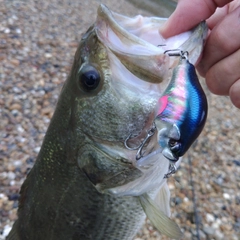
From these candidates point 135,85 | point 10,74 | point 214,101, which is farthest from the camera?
point 214,101

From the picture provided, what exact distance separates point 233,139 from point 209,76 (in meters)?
2.30

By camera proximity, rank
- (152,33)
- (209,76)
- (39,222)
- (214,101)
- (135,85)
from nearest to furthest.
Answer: (135,85)
(152,33)
(39,222)
(209,76)
(214,101)

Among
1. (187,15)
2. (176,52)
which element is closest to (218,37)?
(187,15)

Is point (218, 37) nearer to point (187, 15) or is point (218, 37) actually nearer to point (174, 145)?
point (187, 15)

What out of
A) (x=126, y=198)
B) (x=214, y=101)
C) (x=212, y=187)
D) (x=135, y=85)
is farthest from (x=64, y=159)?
(x=214, y=101)

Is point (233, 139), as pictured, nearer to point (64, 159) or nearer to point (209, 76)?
point (209, 76)

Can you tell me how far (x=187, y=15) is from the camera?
4.83ft

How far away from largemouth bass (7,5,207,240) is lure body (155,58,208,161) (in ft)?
0.44

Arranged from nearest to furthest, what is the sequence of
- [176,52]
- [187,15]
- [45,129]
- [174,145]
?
[174,145] < [176,52] < [187,15] < [45,129]

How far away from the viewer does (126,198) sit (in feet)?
4.82

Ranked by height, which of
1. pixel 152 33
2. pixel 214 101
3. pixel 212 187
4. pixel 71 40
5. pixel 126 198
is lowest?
pixel 71 40

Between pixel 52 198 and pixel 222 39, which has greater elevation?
pixel 222 39

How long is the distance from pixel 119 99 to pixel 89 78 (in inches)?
5.3

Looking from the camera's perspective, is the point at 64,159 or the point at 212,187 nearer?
the point at 64,159
